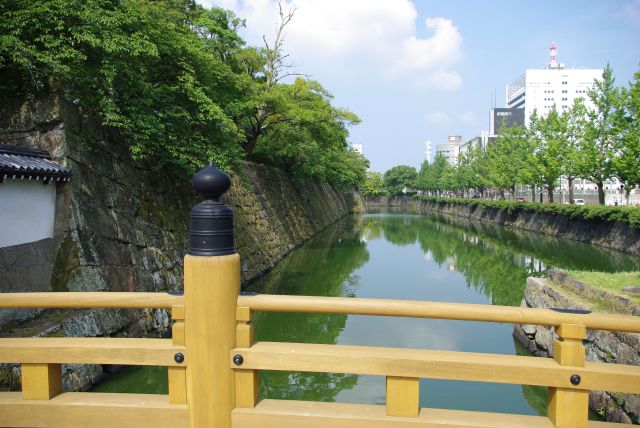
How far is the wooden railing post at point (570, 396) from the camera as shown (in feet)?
7.13

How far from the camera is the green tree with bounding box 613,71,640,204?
18312mm

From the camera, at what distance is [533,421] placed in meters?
2.26

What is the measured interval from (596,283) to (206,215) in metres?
7.02

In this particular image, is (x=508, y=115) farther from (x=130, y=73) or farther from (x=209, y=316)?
(x=209, y=316)

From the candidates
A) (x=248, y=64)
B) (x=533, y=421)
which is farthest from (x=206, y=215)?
(x=248, y=64)

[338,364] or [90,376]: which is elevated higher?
[338,364]

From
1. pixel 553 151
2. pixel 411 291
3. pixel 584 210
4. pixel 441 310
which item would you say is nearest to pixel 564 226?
pixel 584 210

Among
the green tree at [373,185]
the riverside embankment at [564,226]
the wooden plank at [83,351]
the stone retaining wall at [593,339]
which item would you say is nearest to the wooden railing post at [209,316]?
the wooden plank at [83,351]

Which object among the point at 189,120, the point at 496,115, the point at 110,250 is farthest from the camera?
the point at 496,115

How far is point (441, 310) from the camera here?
7.49 ft

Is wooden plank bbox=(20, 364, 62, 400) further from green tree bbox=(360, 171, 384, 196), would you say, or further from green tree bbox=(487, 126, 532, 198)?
green tree bbox=(360, 171, 384, 196)

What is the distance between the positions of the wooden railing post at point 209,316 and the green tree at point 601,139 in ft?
82.8

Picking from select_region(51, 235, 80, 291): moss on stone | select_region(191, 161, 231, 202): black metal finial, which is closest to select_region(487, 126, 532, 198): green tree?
select_region(51, 235, 80, 291): moss on stone

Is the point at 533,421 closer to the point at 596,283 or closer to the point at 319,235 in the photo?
the point at 596,283
